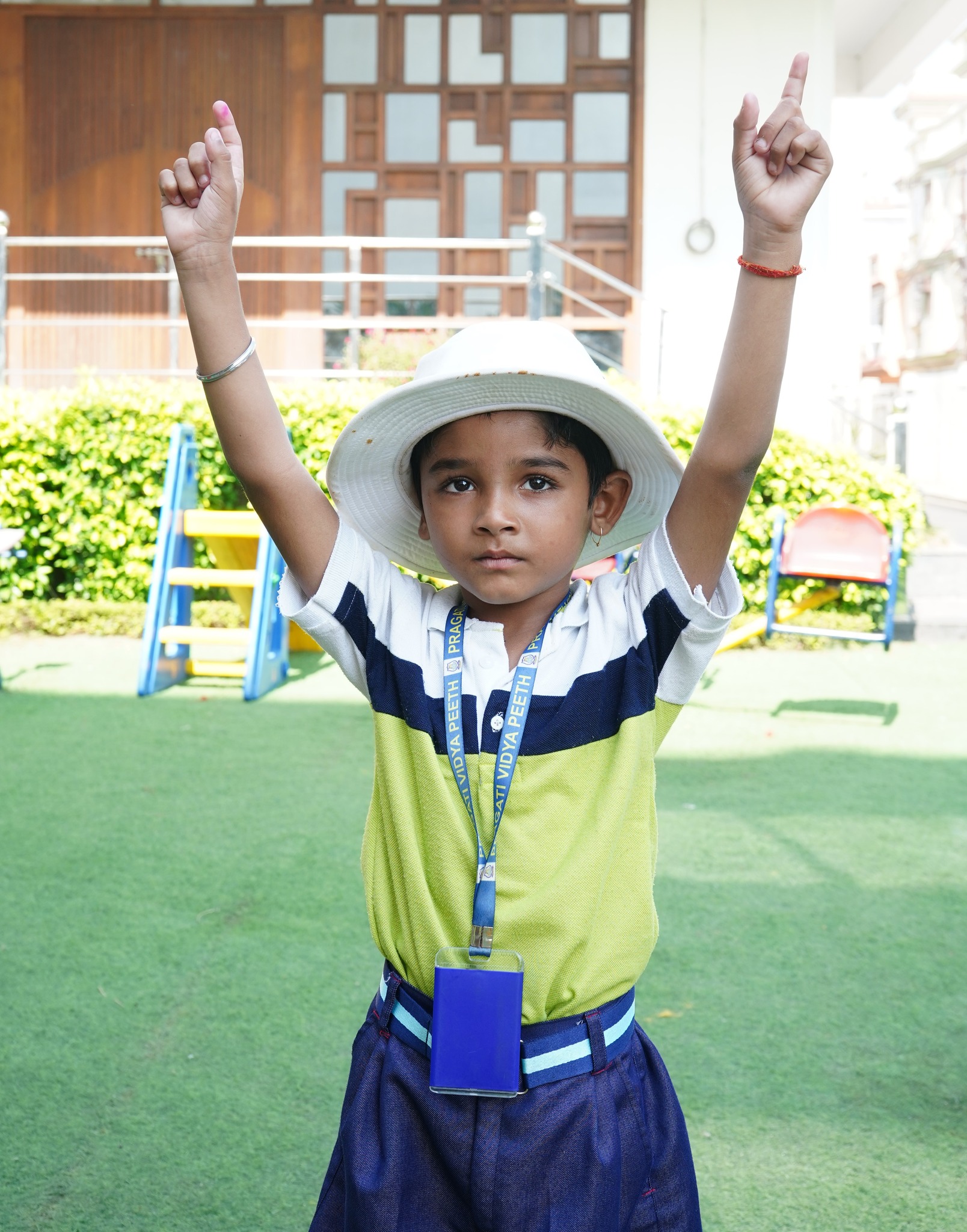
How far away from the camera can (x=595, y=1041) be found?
1.40 metres

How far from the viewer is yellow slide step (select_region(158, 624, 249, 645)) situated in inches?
233

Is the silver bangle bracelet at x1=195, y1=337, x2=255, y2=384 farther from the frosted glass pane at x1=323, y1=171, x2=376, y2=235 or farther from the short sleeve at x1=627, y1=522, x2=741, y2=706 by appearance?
the frosted glass pane at x1=323, y1=171, x2=376, y2=235

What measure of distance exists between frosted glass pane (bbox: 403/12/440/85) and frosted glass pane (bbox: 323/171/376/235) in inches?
30.9

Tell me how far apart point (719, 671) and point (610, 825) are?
5525 millimetres

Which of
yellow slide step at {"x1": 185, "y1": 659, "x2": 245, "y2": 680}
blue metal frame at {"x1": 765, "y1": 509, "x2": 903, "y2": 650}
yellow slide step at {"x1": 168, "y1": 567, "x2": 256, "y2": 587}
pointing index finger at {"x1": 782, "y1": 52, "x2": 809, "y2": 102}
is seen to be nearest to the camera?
pointing index finger at {"x1": 782, "y1": 52, "x2": 809, "y2": 102}

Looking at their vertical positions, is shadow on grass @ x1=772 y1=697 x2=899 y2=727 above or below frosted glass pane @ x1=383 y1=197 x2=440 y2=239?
below

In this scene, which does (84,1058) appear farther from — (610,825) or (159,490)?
(159,490)

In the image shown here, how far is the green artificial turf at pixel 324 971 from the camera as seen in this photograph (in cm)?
220

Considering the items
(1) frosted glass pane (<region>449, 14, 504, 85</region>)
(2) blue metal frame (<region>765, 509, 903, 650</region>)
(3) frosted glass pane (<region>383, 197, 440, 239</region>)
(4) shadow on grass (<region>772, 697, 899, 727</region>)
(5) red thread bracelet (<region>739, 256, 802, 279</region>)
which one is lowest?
(4) shadow on grass (<region>772, 697, 899, 727</region>)

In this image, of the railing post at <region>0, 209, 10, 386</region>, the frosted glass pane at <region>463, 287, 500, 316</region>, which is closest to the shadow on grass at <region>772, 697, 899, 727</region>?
the frosted glass pane at <region>463, 287, 500, 316</region>

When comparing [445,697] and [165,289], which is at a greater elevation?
[165,289]

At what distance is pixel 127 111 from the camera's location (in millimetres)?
10086

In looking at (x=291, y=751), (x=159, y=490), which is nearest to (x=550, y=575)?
(x=291, y=751)

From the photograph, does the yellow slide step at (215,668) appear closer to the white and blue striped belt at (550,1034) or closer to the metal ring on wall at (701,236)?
the white and blue striped belt at (550,1034)
